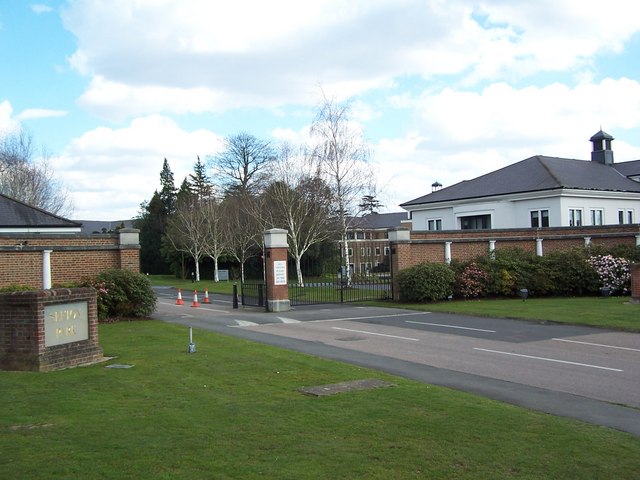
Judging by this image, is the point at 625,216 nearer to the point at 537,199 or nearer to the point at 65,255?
the point at 537,199

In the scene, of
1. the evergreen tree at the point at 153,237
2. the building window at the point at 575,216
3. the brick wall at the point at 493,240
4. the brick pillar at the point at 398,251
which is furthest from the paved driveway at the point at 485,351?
the evergreen tree at the point at 153,237

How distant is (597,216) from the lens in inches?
1742

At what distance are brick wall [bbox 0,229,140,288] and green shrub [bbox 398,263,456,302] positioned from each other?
11.0 m

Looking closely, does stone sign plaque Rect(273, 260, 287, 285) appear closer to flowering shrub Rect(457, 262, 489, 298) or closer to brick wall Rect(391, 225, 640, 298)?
brick wall Rect(391, 225, 640, 298)

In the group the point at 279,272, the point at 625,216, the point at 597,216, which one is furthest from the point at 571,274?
the point at 625,216

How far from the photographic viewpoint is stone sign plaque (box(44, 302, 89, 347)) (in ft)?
34.9

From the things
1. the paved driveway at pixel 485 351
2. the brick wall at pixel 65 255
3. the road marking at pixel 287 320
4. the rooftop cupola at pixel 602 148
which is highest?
the rooftop cupola at pixel 602 148

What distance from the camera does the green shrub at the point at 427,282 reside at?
2566cm

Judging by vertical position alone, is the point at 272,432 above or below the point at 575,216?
below

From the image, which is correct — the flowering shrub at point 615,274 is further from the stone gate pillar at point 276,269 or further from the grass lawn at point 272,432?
the grass lawn at point 272,432

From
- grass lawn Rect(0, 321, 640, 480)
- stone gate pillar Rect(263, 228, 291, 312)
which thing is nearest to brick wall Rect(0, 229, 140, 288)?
stone gate pillar Rect(263, 228, 291, 312)

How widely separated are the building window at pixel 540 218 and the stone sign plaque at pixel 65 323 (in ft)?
121

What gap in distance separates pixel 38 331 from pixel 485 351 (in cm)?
927

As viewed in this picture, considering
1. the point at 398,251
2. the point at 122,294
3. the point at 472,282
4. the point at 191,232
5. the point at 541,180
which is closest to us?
the point at 122,294
